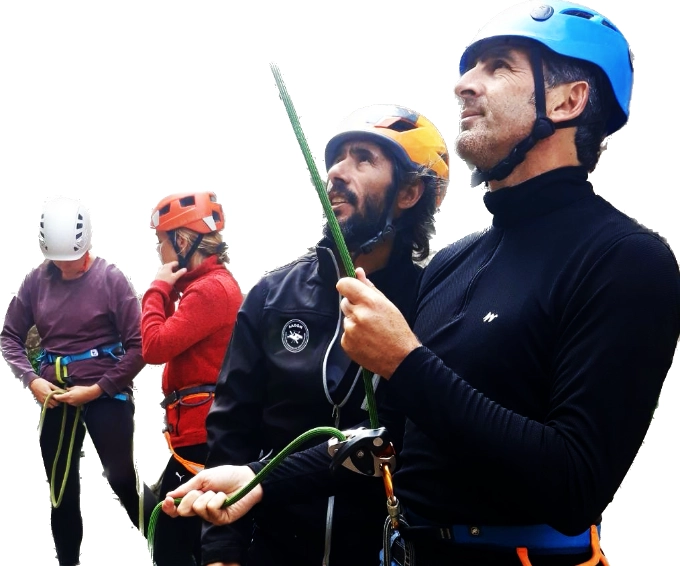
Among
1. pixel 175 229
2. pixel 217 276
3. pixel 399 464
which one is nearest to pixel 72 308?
pixel 175 229

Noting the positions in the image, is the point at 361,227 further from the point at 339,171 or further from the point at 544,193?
the point at 544,193

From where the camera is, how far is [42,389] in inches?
236

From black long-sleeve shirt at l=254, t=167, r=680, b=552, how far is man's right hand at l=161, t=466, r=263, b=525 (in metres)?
0.52

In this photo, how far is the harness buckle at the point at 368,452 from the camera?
1.93 meters

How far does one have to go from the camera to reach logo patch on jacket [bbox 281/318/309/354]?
2.95 metres

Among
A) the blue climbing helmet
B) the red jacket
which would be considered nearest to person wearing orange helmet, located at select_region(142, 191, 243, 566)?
the red jacket

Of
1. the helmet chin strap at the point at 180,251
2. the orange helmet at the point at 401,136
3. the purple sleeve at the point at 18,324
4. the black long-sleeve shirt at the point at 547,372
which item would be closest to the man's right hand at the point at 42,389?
the purple sleeve at the point at 18,324

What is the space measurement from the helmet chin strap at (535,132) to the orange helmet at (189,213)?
3237mm

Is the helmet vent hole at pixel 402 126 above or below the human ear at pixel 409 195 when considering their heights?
above

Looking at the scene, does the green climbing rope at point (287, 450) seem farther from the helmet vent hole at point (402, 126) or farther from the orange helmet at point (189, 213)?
the orange helmet at point (189, 213)

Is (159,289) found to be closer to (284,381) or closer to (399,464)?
(284,381)

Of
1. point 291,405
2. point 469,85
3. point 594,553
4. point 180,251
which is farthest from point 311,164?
point 180,251

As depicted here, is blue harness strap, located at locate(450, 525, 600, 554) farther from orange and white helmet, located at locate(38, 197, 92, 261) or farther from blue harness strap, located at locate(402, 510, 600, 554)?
orange and white helmet, located at locate(38, 197, 92, 261)

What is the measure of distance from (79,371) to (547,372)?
4.73 m
